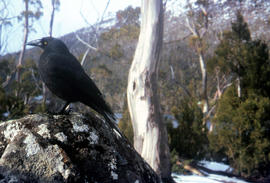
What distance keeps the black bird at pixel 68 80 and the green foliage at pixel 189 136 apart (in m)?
6.78

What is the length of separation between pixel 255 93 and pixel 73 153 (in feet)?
23.6

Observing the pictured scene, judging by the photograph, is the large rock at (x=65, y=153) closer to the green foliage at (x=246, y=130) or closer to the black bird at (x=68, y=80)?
the black bird at (x=68, y=80)

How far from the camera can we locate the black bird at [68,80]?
193 centimetres

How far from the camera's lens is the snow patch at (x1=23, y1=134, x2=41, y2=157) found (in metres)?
1.31

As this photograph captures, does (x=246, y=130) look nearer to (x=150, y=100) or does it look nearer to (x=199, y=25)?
(x=150, y=100)

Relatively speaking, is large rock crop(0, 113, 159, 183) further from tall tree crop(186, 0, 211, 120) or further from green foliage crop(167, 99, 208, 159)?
tall tree crop(186, 0, 211, 120)

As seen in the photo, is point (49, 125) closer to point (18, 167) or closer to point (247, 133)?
point (18, 167)

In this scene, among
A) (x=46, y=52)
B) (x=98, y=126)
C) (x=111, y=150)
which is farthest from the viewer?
(x=46, y=52)

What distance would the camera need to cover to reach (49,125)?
147 centimetres

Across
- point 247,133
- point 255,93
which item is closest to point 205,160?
point 247,133

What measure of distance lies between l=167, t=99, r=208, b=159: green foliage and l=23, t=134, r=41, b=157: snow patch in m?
7.40

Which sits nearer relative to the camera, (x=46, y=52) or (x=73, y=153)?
(x=73, y=153)

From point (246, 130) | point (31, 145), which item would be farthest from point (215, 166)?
point (31, 145)

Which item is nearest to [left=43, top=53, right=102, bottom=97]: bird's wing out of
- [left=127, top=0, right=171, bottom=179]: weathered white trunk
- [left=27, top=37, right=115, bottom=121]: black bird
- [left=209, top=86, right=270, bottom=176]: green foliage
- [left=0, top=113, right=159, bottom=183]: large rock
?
[left=27, top=37, right=115, bottom=121]: black bird
